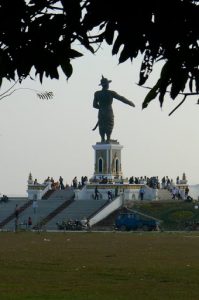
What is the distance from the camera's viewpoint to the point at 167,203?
56469mm

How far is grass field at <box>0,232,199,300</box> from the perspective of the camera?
47.1 ft

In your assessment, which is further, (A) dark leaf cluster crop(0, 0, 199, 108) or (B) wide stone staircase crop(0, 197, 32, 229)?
(B) wide stone staircase crop(0, 197, 32, 229)

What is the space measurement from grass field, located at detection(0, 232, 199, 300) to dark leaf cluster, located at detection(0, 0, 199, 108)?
342 inches

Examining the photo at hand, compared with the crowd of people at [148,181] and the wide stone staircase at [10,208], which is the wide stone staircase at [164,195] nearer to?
the crowd of people at [148,181]

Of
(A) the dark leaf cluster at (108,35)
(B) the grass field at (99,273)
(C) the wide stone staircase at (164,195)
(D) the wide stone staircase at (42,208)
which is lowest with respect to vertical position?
(B) the grass field at (99,273)

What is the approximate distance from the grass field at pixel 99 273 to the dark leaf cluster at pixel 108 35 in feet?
28.5

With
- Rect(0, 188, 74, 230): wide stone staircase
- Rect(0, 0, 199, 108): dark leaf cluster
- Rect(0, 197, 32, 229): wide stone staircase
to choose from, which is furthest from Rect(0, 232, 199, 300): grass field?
Rect(0, 197, 32, 229): wide stone staircase

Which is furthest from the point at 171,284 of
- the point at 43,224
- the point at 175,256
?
the point at 43,224

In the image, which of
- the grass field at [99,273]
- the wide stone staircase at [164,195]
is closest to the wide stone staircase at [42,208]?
the wide stone staircase at [164,195]

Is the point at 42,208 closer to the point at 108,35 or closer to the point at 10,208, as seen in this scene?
the point at 10,208

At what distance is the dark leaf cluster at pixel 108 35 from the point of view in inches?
198

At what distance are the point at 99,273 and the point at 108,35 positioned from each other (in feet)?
44.4

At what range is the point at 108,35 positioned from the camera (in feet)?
17.2

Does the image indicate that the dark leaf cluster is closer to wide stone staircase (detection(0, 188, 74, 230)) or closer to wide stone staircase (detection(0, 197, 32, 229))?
wide stone staircase (detection(0, 188, 74, 230))
